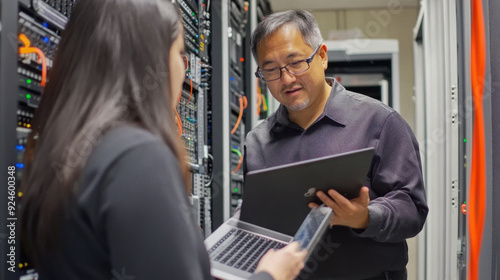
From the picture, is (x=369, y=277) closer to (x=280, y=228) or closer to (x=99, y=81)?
(x=280, y=228)

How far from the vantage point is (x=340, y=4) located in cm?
519

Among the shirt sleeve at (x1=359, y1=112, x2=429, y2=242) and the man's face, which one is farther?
the man's face

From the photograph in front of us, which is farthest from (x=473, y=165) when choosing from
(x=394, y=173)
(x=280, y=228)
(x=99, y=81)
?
(x=99, y=81)

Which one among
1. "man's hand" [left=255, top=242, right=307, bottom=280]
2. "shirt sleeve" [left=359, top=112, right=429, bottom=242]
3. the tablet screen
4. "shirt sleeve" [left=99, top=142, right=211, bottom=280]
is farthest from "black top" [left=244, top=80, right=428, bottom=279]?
"shirt sleeve" [left=99, top=142, right=211, bottom=280]

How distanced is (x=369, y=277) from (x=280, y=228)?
40 centimetres

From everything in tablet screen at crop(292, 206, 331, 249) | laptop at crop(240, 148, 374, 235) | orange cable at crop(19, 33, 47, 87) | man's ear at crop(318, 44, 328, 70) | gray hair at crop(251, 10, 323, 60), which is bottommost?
tablet screen at crop(292, 206, 331, 249)

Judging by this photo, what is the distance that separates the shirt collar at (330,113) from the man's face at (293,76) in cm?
4

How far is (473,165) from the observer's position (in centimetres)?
130

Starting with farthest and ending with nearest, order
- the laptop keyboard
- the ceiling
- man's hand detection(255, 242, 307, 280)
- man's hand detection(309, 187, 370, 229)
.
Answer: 1. the ceiling
2. man's hand detection(309, 187, 370, 229)
3. the laptop keyboard
4. man's hand detection(255, 242, 307, 280)

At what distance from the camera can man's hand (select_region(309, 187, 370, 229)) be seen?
44.4 inches

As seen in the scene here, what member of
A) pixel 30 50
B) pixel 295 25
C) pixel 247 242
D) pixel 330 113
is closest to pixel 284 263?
pixel 247 242

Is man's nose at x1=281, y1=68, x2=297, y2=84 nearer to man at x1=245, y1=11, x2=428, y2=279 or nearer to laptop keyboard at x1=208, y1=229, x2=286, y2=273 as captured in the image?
man at x1=245, y1=11, x2=428, y2=279

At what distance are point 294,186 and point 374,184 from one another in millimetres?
443

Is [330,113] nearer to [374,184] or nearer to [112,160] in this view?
[374,184]
